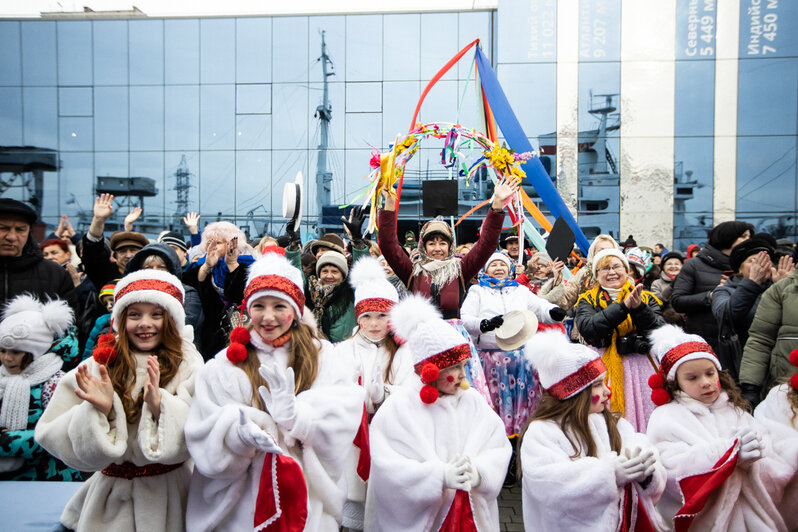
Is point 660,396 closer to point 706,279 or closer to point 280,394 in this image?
point 280,394

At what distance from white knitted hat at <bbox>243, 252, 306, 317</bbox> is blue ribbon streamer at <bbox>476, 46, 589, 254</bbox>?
4337mm

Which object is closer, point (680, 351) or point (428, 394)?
point (428, 394)

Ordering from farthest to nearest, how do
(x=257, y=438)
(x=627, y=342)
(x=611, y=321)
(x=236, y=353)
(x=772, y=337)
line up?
(x=627, y=342)
(x=611, y=321)
(x=772, y=337)
(x=236, y=353)
(x=257, y=438)

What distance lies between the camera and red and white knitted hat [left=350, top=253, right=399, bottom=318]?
4199 millimetres

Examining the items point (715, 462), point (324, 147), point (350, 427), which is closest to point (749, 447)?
point (715, 462)

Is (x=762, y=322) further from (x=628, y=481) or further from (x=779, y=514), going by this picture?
(x=628, y=481)

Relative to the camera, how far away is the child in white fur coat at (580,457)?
272cm

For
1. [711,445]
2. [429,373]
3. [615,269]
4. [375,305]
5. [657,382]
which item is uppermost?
[615,269]

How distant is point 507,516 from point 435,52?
14.4 metres

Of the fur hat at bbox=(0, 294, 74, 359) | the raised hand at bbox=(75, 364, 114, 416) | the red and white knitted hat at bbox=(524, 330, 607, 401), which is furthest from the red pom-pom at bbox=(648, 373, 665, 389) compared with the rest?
the fur hat at bbox=(0, 294, 74, 359)

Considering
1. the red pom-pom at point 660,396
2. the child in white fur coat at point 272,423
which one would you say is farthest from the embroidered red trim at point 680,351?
the child in white fur coat at point 272,423

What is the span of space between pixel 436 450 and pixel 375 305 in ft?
4.59

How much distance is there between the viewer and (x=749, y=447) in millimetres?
2816

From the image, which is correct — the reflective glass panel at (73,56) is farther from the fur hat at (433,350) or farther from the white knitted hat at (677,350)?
the white knitted hat at (677,350)
